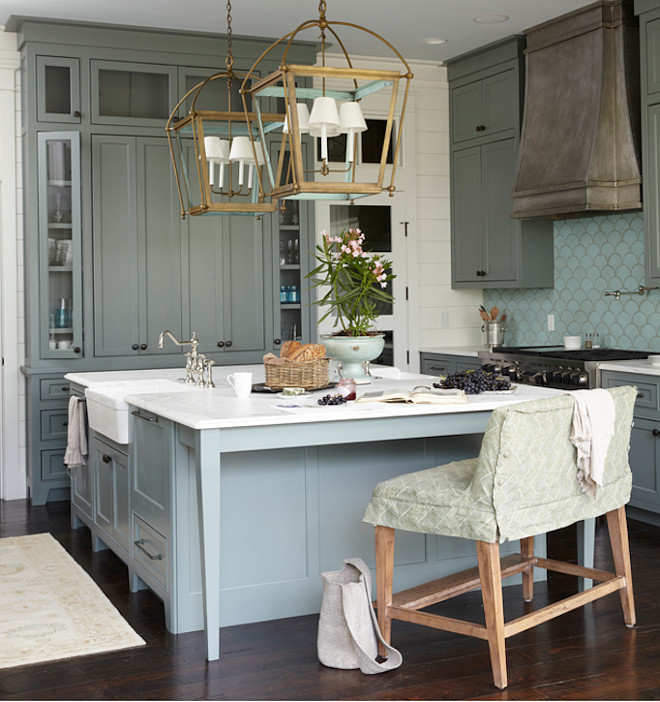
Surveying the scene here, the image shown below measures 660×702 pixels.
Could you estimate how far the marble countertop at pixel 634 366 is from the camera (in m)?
5.02

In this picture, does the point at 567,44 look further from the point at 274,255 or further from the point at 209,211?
the point at 209,211

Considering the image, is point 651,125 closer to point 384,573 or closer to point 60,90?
point 384,573

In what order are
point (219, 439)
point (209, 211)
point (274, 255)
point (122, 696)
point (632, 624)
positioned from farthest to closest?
point (274, 255) < point (209, 211) < point (632, 624) < point (219, 439) < point (122, 696)

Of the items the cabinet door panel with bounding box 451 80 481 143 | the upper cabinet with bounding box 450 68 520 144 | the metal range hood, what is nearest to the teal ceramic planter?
the metal range hood

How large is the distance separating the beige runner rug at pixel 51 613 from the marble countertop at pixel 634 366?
9.93 feet

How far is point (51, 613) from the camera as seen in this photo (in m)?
3.75

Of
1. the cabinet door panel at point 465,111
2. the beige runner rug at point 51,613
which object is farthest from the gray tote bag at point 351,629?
the cabinet door panel at point 465,111

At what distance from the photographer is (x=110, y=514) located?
4.47 m

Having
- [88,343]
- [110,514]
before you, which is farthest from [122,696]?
[88,343]

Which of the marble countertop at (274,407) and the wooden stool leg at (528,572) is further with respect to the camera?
the wooden stool leg at (528,572)

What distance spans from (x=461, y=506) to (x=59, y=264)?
368 centimetres

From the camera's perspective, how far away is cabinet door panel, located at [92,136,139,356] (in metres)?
5.89

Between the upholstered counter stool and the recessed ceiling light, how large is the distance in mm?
3299

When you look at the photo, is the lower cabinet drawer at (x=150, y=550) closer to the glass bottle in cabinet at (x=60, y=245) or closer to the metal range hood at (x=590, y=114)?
the glass bottle in cabinet at (x=60, y=245)
